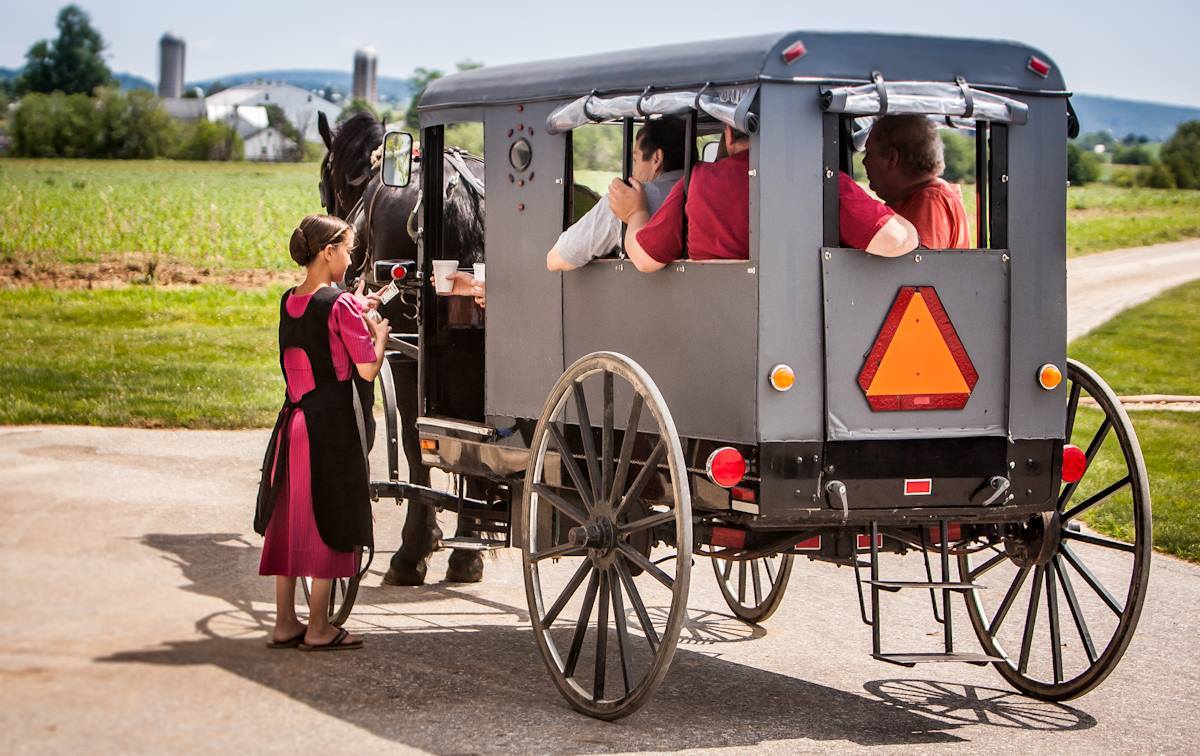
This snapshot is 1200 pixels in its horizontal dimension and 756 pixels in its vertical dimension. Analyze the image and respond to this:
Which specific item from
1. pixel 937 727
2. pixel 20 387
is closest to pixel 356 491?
pixel 937 727

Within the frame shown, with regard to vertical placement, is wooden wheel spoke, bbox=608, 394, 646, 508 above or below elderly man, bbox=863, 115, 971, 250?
below

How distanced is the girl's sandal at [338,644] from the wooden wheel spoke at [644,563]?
1.52 m

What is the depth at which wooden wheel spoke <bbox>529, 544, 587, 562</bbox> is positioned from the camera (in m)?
5.90

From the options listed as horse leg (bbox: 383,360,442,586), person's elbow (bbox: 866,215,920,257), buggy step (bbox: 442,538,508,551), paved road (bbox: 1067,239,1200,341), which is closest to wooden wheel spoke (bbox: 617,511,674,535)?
person's elbow (bbox: 866,215,920,257)

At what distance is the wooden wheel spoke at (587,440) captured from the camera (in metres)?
5.89

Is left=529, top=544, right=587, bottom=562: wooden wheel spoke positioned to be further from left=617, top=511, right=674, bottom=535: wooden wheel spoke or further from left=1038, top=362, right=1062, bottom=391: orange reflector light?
left=1038, top=362, right=1062, bottom=391: orange reflector light

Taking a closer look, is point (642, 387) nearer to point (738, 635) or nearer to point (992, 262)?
point (992, 262)

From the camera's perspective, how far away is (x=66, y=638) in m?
6.47

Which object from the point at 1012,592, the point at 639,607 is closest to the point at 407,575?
the point at 639,607

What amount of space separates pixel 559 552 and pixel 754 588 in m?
1.92

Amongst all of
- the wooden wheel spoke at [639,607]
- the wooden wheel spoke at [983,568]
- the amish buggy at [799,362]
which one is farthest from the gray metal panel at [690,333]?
the wooden wheel spoke at [983,568]

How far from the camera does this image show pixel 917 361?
226 inches

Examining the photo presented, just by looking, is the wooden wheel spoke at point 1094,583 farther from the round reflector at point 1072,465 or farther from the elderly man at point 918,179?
the elderly man at point 918,179

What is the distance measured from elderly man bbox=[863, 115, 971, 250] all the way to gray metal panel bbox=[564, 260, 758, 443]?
95 centimetres
